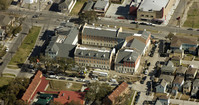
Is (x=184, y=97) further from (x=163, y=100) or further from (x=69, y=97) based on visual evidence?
(x=69, y=97)

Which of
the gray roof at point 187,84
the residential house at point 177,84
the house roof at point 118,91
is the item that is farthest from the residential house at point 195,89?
the house roof at point 118,91

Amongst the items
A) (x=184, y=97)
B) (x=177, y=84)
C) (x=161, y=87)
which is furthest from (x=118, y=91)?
(x=184, y=97)

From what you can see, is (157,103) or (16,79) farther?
(16,79)

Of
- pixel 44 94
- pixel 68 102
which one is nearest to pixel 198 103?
pixel 68 102

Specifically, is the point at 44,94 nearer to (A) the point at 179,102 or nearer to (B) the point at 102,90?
(B) the point at 102,90

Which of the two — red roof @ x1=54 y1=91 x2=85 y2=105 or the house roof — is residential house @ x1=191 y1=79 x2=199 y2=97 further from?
red roof @ x1=54 y1=91 x2=85 y2=105

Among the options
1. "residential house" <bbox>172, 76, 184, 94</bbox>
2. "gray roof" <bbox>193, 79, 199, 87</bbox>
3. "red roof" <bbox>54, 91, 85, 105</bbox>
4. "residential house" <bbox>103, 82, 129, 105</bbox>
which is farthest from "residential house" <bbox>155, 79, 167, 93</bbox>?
"red roof" <bbox>54, 91, 85, 105</bbox>
